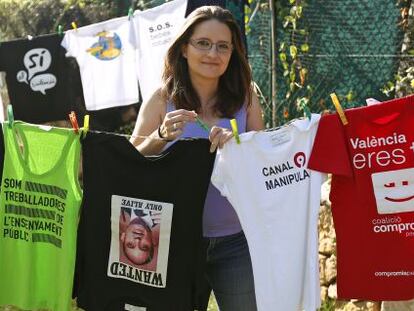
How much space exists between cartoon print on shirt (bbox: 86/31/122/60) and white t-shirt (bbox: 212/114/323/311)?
322 cm

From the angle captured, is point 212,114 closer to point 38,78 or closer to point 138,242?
point 138,242

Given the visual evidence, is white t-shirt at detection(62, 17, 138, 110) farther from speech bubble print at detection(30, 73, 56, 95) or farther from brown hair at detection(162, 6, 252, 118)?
brown hair at detection(162, 6, 252, 118)

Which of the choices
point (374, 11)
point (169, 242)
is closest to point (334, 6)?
point (374, 11)

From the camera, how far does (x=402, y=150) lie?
2865 mm

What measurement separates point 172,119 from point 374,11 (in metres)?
3.16

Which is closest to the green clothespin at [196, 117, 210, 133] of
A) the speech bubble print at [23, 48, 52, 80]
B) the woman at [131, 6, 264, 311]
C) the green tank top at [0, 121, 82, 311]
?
the woman at [131, 6, 264, 311]

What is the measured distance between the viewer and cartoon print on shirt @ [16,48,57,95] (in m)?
6.07

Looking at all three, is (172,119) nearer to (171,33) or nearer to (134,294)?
(134,294)

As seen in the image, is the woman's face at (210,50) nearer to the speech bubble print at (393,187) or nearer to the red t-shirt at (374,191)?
the red t-shirt at (374,191)

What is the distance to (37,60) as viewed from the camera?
20.0 feet

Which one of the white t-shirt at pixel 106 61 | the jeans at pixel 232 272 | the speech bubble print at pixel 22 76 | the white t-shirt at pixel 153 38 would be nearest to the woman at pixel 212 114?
the jeans at pixel 232 272

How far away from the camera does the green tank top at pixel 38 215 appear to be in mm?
3080

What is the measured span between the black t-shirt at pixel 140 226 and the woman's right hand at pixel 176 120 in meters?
0.14

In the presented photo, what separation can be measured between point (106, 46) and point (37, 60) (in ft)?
2.14
